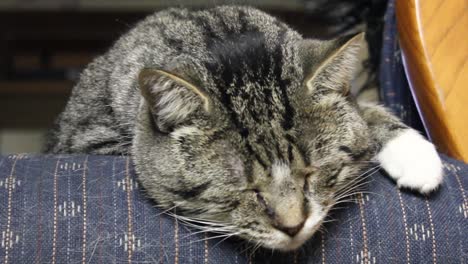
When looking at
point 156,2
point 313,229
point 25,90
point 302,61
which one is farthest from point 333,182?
point 25,90

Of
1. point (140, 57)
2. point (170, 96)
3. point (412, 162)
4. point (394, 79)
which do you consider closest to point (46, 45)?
point (140, 57)

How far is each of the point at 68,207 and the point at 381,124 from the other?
0.62 meters

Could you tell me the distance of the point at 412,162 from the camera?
38.7 inches

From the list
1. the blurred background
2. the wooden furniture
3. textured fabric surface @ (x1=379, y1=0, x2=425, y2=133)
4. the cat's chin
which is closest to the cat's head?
the cat's chin

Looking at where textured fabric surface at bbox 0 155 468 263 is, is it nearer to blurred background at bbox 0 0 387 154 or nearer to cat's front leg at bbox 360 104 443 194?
cat's front leg at bbox 360 104 443 194

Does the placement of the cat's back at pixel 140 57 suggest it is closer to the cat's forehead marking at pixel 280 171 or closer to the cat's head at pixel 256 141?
the cat's head at pixel 256 141

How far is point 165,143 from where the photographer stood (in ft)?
3.07

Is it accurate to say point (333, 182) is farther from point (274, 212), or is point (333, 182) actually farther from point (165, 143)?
point (165, 143)

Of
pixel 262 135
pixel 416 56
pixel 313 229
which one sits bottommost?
pixel 313 229

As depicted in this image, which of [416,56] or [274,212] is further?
[416,56]

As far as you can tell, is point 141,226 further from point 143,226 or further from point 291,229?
point 291,229

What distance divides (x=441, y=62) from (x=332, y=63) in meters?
0.23

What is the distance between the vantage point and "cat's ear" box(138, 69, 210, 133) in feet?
2.81

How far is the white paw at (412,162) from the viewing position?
0.92 m
